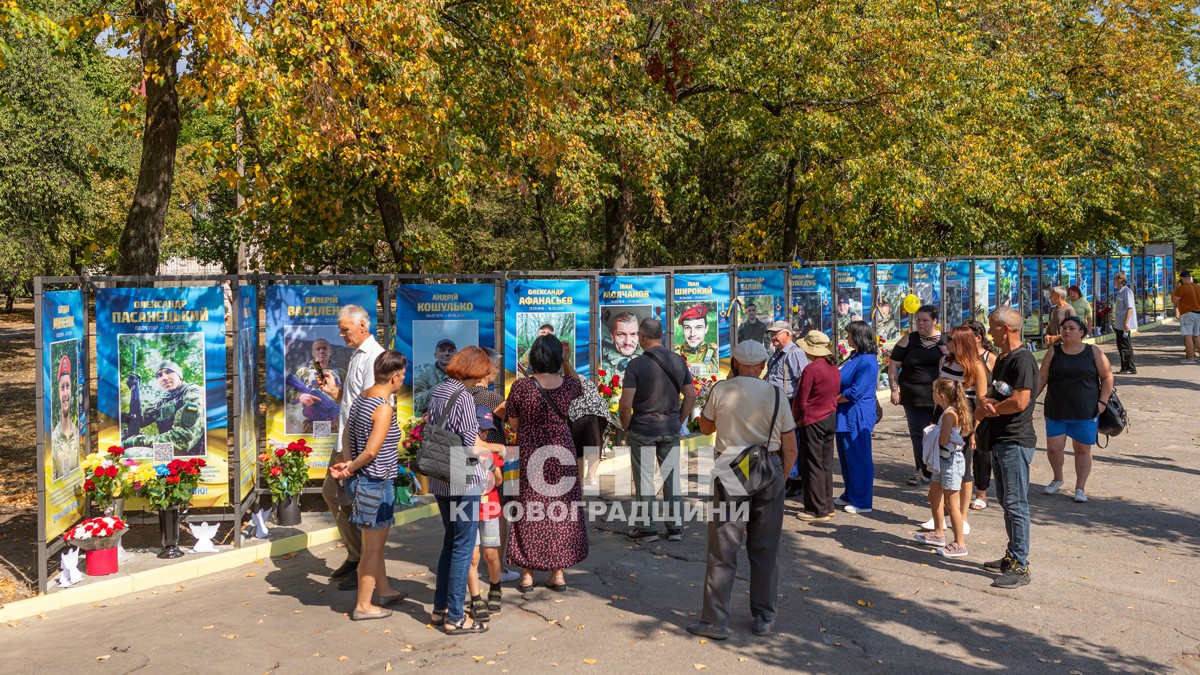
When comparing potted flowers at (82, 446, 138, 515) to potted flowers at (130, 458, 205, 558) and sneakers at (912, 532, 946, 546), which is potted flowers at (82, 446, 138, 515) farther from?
sneakers at (912, 532, 946, 546)

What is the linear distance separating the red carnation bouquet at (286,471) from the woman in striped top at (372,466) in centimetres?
253

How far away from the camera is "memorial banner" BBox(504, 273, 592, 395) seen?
11.6 meters

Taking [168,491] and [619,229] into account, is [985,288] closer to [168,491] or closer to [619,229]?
[619,229]

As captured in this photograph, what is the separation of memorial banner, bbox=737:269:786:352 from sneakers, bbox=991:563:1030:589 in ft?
23.5

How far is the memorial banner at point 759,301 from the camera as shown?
14641mm

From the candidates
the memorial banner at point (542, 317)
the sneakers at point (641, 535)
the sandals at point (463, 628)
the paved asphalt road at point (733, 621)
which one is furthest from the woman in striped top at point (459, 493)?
the memorial banner at point (542, 317)

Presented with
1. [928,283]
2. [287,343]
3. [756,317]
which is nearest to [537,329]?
[287,343]

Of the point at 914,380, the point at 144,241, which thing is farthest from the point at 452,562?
the point at 144,241

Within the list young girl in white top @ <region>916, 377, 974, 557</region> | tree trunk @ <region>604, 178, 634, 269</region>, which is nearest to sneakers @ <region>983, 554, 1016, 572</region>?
young girl in white top @ <region>916, 377, 974, 557</region>

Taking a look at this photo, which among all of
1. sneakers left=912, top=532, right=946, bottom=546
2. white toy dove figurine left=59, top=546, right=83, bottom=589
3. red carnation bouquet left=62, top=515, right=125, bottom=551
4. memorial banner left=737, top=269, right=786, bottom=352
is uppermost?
memorial banner left=737, top=269, right=786, bottom=352

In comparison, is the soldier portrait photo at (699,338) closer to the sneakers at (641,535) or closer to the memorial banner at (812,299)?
the memorial banner at (812,299)

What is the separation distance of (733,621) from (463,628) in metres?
1.72

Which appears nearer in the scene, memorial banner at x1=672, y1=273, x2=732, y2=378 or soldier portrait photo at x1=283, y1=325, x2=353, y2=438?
soldier portrait photo at x1=283, y1=325, x2=353, y2=438

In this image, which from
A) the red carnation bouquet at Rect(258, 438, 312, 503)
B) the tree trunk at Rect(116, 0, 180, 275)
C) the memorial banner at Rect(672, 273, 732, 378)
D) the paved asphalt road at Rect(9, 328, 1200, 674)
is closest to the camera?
the paved asphalt road at Rect(9, 328, 1200, 674)
